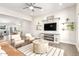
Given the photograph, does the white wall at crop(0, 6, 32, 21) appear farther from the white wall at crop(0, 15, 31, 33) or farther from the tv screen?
the tv screen

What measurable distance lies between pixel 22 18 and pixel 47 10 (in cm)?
94

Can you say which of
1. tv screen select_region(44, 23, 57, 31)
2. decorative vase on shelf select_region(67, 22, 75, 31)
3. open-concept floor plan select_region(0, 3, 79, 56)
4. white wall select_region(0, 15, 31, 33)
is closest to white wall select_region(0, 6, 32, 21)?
open-concept floor plan select_region(0, 3, 79, 56)

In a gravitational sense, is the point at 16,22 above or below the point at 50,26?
above

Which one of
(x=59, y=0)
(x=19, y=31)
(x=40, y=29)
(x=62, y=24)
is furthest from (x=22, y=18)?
(x=59, y=0)

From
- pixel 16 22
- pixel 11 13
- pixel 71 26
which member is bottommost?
pixel 71 26

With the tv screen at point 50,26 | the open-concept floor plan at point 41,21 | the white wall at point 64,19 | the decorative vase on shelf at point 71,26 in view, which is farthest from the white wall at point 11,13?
the decorative vase on shelf at point 71,26

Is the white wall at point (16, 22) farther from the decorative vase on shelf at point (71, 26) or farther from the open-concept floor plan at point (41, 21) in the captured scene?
the decorative vase on shelf at point (71, 26)

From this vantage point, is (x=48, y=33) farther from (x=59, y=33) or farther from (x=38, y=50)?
(x=38, y=50)

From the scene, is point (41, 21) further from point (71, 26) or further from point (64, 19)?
point (71, 26)

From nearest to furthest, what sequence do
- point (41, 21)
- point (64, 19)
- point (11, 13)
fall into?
point (11, 13) < point (64, 19) < point (41, 21)

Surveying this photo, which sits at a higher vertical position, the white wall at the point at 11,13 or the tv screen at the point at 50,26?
the white wall at the point at 11,13

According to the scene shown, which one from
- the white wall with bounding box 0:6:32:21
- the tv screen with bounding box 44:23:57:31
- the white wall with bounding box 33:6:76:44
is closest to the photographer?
the white wall with bounding box 0:6:32:21

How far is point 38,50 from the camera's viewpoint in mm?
3230

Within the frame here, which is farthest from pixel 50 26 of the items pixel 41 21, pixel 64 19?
pixel 64 19
